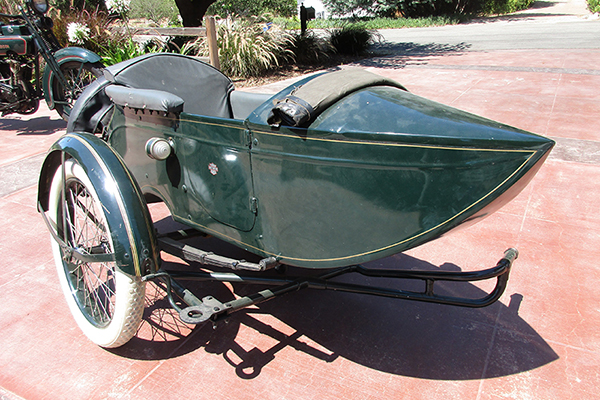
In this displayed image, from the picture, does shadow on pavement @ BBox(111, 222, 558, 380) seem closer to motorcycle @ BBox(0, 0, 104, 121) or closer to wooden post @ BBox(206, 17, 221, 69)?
motorcycle @ BBox(0, 0, 104, 121)

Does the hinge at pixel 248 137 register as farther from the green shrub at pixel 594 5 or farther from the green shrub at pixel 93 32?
the green shrub at pixel 594 5

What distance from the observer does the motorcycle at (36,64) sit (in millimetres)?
5629

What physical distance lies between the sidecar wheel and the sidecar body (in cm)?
5

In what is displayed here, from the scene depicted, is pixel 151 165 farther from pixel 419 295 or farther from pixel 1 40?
pixel 1 40

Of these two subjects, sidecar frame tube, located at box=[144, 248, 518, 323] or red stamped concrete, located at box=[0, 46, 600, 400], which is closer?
sidecar frame tube, located at box=[144, 248, 518, 323]

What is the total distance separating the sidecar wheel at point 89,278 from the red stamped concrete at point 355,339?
0.15 m

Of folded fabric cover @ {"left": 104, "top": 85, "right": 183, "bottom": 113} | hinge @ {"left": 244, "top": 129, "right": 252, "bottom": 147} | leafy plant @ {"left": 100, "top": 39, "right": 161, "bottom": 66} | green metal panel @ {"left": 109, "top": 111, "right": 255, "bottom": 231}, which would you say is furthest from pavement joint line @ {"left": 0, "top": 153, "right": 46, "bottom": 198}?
leafy plant @ {"left": 100, "top": 39, "right": 161, "bottom": 66}

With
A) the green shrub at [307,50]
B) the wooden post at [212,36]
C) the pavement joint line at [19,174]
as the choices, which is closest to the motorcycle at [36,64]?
the pavement joint line at [19,174]

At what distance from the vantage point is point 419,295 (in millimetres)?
2096

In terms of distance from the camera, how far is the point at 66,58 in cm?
565

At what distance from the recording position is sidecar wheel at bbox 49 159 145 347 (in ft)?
6.76

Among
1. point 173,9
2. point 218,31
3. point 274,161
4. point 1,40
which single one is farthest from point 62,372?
point 173,9

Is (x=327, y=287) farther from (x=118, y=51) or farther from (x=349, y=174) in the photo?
(x=118, y=51)

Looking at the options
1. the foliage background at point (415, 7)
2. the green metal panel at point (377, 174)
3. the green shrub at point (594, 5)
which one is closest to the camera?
the green metal panel at point (377, 174)
